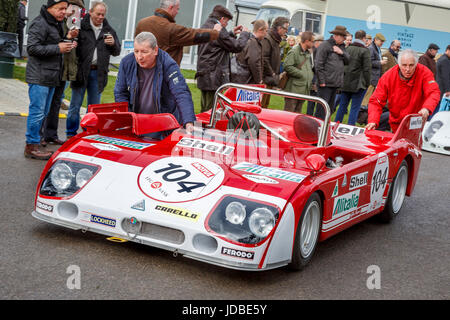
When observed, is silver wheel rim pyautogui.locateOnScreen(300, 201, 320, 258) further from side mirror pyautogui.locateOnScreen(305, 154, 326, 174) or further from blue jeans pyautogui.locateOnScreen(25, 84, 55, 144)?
blue jeans pyautogui.locateOnScreen(25, 84, 55, 144)

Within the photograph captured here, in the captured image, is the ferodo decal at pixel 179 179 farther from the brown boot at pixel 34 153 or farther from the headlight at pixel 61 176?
the brown boot at pixel 34 153

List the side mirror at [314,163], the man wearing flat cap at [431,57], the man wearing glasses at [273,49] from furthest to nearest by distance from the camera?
the man wearing flat cap at [431,57], the man wearing glasses at [273,49], the side mirror at [314,163]

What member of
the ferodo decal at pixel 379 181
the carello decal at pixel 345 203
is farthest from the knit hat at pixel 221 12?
the carello decal at pixel 345 203

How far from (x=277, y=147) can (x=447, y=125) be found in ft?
26.4

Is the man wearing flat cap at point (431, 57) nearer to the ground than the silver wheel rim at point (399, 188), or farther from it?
farther from it

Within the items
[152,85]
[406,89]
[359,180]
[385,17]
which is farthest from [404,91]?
[385,17]

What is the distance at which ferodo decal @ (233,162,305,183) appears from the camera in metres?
4.46

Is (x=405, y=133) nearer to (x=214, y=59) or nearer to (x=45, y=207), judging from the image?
(x=214, y=59)

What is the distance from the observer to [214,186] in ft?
14.3

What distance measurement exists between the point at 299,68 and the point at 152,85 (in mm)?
5515

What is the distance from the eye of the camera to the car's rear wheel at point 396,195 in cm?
638

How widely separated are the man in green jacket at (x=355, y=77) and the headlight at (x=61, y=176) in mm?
8139
